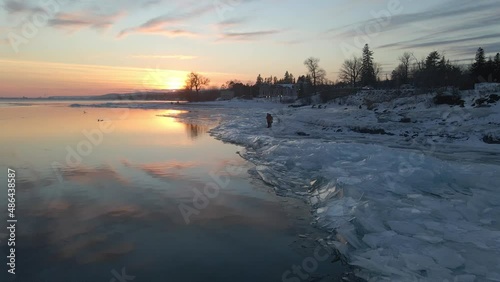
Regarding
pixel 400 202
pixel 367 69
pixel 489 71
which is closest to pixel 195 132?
pixel 400 202

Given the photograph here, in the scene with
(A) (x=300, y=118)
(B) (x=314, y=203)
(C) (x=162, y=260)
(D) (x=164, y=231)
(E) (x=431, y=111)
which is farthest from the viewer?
(A) (x=300, y=118)

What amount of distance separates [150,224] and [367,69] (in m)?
108

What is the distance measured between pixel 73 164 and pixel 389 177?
11.7m

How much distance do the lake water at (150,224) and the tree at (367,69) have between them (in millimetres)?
95881

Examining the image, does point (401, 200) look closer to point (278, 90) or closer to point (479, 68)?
point (479, 68)

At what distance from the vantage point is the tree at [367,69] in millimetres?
101812

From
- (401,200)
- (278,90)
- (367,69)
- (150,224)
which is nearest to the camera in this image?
(150,224)

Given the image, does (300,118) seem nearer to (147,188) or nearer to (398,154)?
(398,154)

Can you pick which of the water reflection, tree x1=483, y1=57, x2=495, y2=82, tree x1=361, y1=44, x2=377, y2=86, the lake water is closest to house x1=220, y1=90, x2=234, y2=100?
tree x1=361, y1=44, x2=377, y2=86

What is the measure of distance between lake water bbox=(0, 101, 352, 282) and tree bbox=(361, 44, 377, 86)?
95881 millimetres

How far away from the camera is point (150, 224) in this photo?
7.68 meters

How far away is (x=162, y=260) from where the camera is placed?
6062mm

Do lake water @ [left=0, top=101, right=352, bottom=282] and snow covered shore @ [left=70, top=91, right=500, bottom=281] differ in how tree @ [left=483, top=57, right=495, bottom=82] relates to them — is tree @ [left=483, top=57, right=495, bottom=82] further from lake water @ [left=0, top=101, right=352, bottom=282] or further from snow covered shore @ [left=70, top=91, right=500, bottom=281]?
lake water @ [left=0, top=101, right=352, bottom=282]

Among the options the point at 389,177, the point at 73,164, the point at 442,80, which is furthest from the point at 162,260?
the point at 442,80
